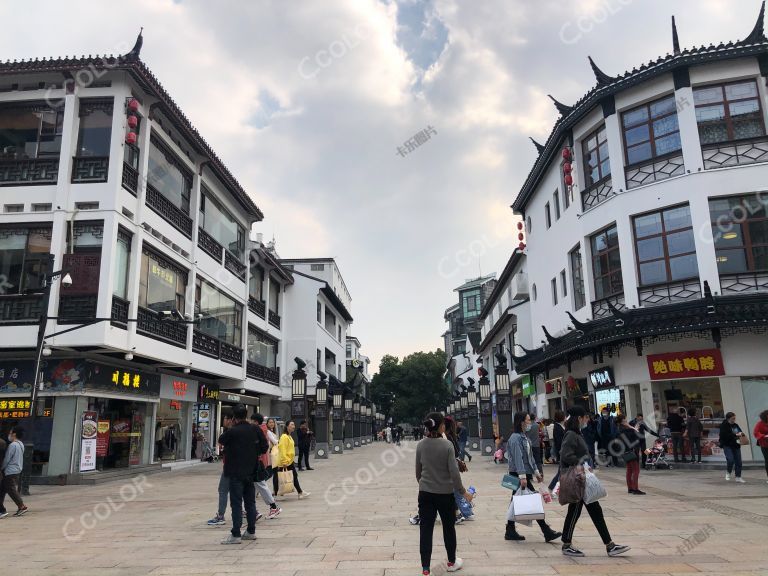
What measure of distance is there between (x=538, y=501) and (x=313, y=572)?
288cm

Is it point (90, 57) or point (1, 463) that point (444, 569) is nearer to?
point (1, 463)

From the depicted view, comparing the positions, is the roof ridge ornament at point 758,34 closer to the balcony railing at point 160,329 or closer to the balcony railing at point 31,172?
the balcony railing at point 160,329

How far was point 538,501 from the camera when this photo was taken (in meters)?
7.23

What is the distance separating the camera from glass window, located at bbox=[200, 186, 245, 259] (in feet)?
78.8

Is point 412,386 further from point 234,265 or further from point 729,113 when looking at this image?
point 729,113

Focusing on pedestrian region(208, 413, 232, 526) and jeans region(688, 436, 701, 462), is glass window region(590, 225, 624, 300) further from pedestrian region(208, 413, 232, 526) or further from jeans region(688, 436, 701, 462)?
pedestrian region(208, 413, 232, 526)

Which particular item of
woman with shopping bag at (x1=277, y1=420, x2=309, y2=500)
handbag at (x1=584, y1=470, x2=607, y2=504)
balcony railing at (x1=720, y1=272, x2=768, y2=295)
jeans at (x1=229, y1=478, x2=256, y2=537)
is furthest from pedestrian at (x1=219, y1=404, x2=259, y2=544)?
balcony railing at (x1=720, y1=272, x2=768, y2=295)

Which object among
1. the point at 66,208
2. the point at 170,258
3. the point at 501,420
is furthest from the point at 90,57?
the point at 501,420

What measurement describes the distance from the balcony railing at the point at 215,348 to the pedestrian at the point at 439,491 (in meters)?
17.1

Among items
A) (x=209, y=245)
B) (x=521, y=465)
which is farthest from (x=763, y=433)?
(x=209, y=245)

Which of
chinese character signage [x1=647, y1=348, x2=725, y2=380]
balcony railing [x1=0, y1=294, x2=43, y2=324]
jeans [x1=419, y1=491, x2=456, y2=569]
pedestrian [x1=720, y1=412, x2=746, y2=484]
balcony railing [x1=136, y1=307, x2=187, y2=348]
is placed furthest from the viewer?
balcony railing [x1=136, y1=307, x2=187, y2=348]

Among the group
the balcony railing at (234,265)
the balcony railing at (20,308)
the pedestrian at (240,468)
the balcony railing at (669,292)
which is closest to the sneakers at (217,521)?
the pedestrian at (240,468)

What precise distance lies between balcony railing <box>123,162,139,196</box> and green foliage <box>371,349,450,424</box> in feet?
190

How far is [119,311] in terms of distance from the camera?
53.8ft
